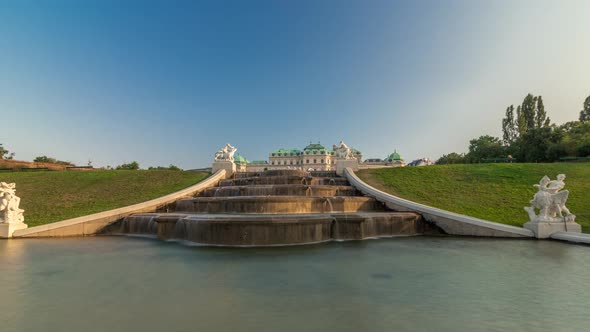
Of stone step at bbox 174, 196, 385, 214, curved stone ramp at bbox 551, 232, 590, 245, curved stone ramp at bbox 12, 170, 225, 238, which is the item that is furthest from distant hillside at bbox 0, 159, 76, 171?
curved stone ramp at bbox 551, 232, 590, 245

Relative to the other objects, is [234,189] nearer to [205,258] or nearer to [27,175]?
[205,258]

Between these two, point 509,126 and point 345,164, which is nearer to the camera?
point 345,164

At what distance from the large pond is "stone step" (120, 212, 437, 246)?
841mm

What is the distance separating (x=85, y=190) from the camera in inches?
783

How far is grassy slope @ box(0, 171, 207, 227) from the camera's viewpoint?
16.3 m

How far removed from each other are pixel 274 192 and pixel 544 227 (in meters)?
12.6

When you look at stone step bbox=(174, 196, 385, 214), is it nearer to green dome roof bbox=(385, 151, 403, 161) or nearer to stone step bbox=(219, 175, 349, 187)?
stone step bbox=(219, 175, 349, 187)

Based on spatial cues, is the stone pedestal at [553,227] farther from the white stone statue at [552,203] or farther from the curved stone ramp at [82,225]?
the curved stone ramp at [82,225]

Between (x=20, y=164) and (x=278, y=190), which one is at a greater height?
(x=20, y=164)

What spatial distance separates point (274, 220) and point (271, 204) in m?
3.70

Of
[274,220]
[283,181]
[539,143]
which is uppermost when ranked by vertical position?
[539,143]

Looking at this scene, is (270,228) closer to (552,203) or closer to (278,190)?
(278,190)

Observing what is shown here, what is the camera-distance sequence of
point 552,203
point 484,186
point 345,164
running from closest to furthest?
1. point 552,203
2. point 484,186
3. point 345,164

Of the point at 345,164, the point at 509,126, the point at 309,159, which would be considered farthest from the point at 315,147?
the point at 345,164
